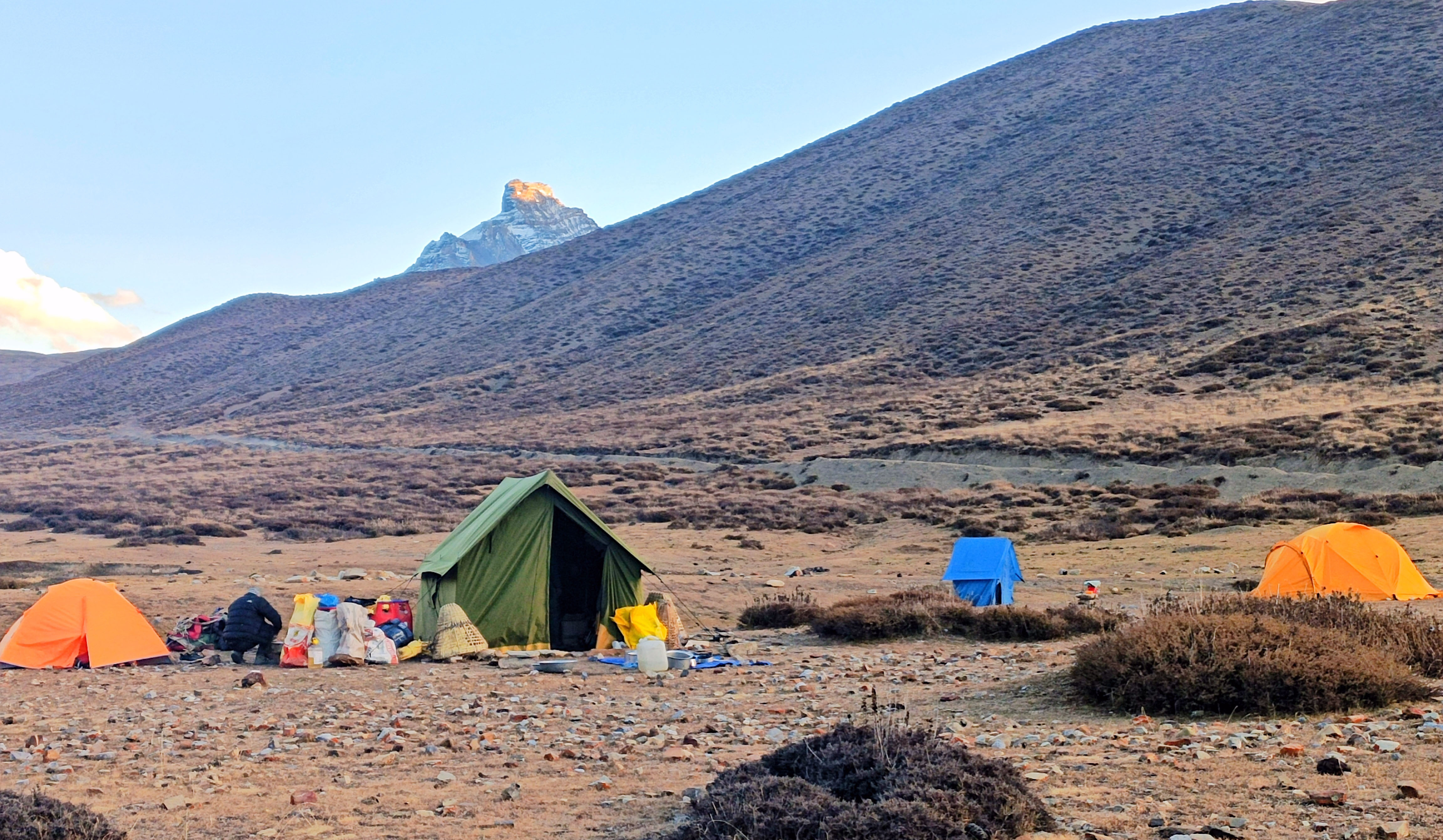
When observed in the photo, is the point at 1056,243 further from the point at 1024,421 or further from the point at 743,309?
the point at 1024,421

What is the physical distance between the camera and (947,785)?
5.59 metres

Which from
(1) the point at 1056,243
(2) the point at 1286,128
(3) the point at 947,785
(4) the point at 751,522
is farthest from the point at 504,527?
(2) the point at 1286,128

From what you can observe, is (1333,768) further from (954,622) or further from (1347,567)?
(1347,567)

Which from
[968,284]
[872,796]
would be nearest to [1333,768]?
[872,796]

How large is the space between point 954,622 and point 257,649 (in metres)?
8.53

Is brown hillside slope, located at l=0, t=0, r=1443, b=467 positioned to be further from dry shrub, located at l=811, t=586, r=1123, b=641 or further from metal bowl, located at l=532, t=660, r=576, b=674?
metal bowl, located at l=532, t=660, r=576, b=674

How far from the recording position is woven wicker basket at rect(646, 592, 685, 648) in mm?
14875

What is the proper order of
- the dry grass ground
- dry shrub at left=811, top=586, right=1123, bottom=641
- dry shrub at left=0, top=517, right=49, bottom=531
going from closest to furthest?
the dry grass ground < dry shrub at left=811, top=586, right=1123, bottom=641 < dry shrub at left=0, top=517, right=49, bottom=531

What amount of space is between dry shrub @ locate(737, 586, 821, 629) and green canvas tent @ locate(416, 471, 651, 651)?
1.73 m

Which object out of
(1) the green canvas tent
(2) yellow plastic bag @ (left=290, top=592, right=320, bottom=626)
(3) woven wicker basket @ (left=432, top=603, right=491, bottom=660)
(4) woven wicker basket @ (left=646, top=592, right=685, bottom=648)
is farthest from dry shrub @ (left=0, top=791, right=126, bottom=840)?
(4) woven wicker basket @ (left=646, top=592, right=685, bottom=648)

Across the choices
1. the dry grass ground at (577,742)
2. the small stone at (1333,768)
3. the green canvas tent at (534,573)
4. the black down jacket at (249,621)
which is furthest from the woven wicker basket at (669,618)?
the small stone at (1333,768)

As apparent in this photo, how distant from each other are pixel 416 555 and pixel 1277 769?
A: 843 inches

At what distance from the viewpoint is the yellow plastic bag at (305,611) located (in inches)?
528

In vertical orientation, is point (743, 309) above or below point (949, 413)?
above
